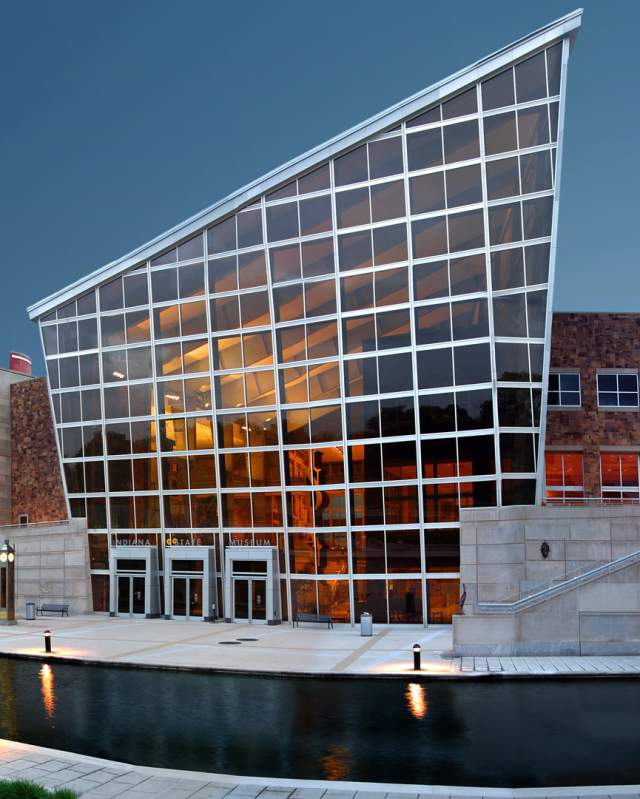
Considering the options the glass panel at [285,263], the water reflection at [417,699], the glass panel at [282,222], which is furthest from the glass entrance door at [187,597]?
the water reflection at [417,699]

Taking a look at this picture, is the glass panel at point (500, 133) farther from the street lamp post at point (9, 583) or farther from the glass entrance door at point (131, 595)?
the street lamp post at point (9, 583)

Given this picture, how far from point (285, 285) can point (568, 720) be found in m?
26.5

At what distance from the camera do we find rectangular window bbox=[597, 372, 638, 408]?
40.0m

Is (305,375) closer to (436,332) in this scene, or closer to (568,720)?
(436,332)

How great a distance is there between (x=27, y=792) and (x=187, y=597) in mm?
31138

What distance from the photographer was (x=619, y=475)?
132 ft

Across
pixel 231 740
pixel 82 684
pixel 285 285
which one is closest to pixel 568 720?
pixel 231 740

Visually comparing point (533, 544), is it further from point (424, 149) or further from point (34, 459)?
point (34, 459)

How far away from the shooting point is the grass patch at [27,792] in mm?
12102

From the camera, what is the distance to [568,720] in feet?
61.7

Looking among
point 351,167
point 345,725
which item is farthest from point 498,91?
point 345,725

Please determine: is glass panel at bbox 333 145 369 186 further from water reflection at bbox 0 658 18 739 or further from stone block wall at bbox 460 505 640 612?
water reflection at bbox 0 658 18 739

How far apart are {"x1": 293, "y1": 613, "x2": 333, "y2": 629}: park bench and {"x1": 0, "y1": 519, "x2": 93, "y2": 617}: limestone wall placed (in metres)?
14.6

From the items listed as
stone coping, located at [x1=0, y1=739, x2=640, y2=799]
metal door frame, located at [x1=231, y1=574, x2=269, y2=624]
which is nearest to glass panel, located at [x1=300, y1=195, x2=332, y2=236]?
metal door frame, located at [x1=231, y1=574, x2=269, y2=624]
